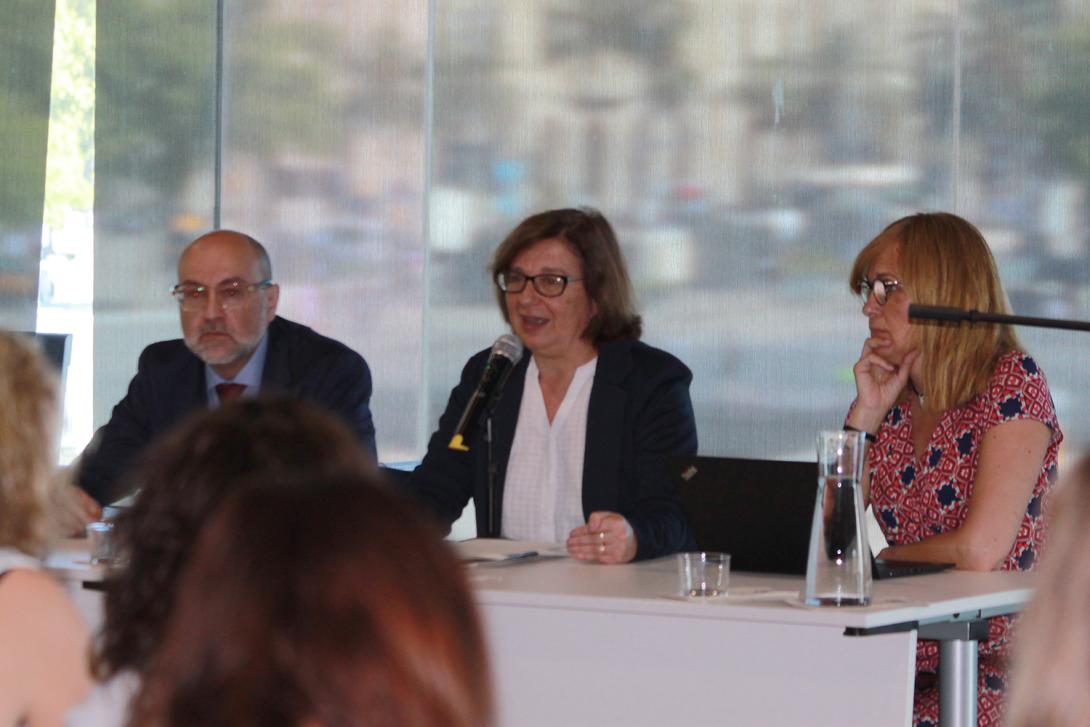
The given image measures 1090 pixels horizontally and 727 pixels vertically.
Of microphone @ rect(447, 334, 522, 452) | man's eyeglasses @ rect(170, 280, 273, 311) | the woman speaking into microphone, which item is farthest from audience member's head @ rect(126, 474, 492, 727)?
man's eyeglasses @ rect(170, 280, 273, 311)

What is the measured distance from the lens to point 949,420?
124 inches

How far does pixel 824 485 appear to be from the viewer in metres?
2.60

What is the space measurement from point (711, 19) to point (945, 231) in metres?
2.28

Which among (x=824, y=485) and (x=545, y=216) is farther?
(x=545, y=216)

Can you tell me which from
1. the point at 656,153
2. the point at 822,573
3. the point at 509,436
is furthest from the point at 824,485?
the point at 656,153

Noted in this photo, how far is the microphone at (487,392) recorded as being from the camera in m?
3.15

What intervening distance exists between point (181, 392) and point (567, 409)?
1004 millimetres

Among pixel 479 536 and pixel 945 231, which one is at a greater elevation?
pixel 945 231

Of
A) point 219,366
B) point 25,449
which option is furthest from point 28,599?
point 219,366

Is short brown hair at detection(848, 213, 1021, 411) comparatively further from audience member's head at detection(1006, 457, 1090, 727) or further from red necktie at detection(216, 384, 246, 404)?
audience member's head at detection(1006, 457, 1090, 727)

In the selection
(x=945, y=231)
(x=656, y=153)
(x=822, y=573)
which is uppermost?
(x=656, y=153)

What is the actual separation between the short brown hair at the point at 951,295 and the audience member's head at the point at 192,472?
2.07m

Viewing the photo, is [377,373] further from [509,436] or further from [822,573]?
[822,573]

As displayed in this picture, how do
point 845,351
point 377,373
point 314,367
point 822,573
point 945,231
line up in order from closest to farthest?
1. point 822,573
2. point 945,231
3. point 314,367
4. point 845,351
5. point 377,373
